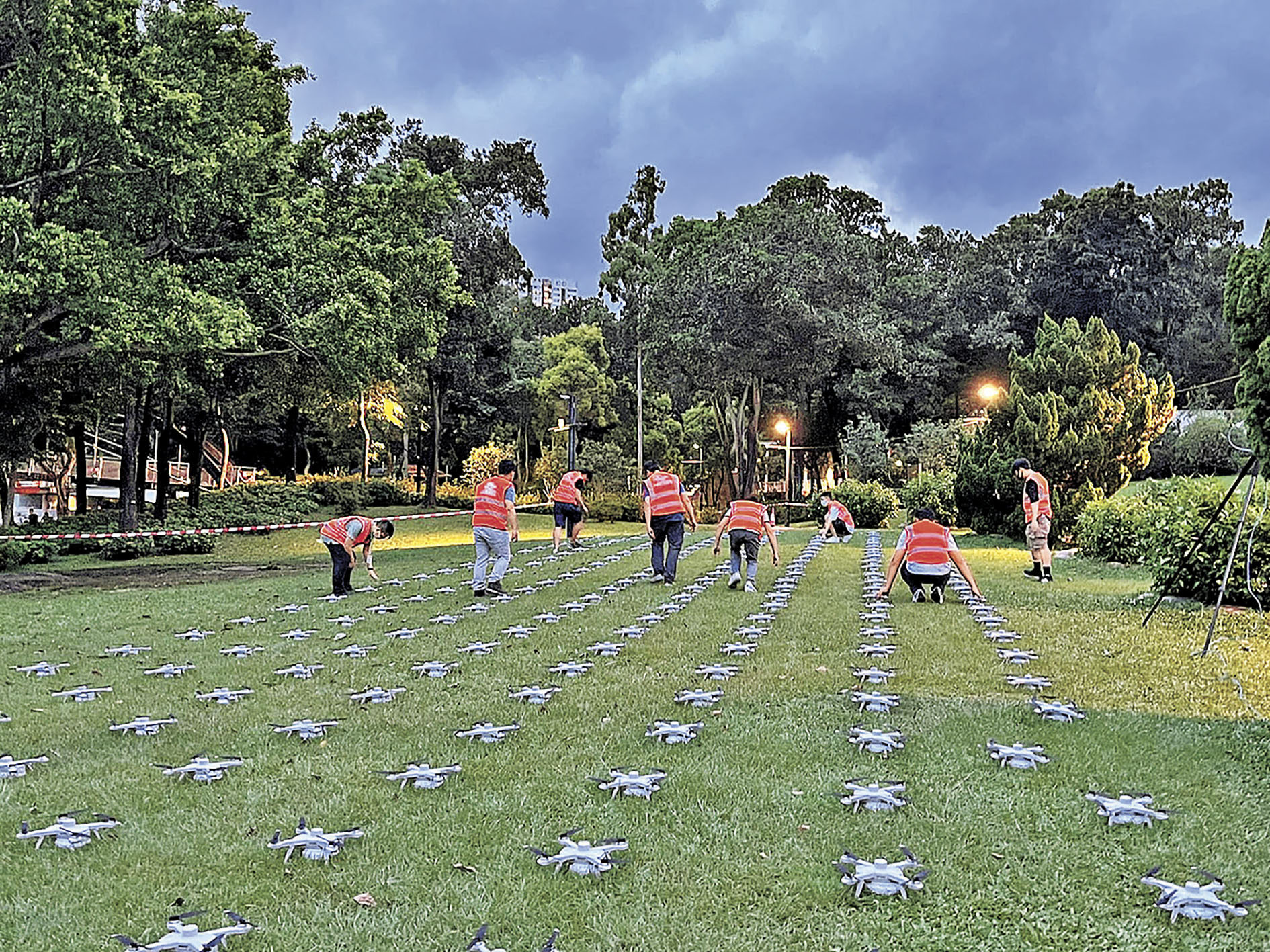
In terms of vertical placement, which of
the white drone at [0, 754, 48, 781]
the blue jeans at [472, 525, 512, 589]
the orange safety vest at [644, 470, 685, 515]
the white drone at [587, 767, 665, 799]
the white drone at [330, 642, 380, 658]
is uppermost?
the orange safety vest at [644, 470, 685, 515]

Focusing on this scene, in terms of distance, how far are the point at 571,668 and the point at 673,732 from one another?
1612 millimetres

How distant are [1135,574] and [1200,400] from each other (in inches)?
840

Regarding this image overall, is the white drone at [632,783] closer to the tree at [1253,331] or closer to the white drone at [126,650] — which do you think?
the tree at [1253,331]

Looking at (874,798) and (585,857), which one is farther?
(874,798)

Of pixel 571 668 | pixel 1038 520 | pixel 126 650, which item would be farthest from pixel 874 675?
pixel 1038 520

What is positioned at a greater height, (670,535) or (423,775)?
(670,535)

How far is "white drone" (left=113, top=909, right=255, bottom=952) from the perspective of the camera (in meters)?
2.35

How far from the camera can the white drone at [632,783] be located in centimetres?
352

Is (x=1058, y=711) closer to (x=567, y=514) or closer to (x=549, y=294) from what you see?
(x=567, y=514)

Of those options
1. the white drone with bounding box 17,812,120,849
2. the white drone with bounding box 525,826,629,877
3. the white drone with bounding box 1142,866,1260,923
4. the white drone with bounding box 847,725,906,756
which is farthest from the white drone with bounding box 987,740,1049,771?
the white drone with bounding box 17,812,120,849

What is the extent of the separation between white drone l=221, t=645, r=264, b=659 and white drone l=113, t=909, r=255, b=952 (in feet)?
14.2

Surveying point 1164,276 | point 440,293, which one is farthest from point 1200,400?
point 440,293

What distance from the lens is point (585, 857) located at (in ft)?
9.43

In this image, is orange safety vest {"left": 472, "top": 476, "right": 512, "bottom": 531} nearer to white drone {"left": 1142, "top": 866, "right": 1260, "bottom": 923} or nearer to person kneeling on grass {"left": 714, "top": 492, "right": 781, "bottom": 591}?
person kneeling on grass {"left": 714, "top": 492, "right": 781, "bottom": 591}
